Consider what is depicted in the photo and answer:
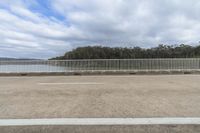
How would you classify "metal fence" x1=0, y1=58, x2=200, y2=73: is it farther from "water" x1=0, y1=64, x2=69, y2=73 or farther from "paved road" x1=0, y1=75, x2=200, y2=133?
"paved road" x1=0, y1=75, x2=200, y2=133

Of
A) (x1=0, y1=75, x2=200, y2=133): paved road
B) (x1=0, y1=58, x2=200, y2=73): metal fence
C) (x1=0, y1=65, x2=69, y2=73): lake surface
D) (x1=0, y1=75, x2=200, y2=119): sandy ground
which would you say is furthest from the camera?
(x1=0, y1=58, x2=200, y2=73): metal fence

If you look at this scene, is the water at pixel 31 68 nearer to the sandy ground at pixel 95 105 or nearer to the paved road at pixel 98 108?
the sandy ground at pixel 95 105

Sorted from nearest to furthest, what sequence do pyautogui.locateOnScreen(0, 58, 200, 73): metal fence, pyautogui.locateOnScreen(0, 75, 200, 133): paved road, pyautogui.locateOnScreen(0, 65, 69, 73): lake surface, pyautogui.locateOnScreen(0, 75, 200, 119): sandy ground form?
pyautogui.locateOnScreen(0, 75, 200, 133): paved road → pyautogui.locateOnScreen(0, 75, 200, 119): sandy ground → pyautogui.locateOnScreen(0, 65, 69, 73): lake surface → pyautogui.locateOnScreen(0, 58, 200, 73): metal fence

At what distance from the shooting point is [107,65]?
1919cm

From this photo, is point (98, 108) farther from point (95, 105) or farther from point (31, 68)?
point (31, 68)

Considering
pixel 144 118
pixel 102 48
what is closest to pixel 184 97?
pixel 144 118

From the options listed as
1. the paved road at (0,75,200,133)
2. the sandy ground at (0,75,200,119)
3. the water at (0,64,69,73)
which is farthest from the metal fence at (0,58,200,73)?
the paved road at (0,75,200,133)

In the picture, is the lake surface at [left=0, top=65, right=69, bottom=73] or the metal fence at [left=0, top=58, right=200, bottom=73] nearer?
the lake surface at [left=0, top=65, right=69, bottom=73]

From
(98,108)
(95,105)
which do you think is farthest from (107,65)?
(98,108)

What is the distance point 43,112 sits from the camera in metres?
6.06

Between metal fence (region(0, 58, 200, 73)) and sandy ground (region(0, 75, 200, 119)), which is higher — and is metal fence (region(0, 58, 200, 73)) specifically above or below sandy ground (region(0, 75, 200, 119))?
above

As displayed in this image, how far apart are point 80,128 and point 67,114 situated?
1.13 metres

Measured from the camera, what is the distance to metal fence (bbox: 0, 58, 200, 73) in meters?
19.1

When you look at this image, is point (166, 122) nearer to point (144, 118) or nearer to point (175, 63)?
point (144, 118)
